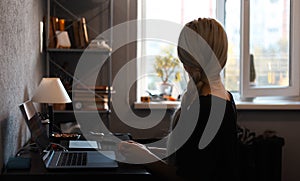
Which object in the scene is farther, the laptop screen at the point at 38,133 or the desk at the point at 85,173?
the laptop screen at the point at 38,133

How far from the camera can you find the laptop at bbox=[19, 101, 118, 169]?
1.78 meters

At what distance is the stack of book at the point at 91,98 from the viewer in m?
3.30

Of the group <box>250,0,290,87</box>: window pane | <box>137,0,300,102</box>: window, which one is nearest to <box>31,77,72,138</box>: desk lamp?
<box>137,0,300,102</box>: window

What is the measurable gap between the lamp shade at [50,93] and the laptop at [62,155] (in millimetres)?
72

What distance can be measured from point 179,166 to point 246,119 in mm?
1999

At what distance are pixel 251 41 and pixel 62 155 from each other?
2.20m

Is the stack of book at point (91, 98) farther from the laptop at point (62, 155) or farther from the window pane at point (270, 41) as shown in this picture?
the window pane at point (270, 41)

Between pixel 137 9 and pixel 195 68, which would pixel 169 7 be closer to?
pixel 137 9

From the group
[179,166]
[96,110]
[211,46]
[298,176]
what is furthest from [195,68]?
[298,176]

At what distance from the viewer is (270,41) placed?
3.75m

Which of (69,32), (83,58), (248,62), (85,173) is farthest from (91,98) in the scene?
(85,173)

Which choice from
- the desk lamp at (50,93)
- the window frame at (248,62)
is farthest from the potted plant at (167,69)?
the desk lamp at (50,93)

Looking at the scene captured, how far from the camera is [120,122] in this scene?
357cm

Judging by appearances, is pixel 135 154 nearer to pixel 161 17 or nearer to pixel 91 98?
pixel 91 98
